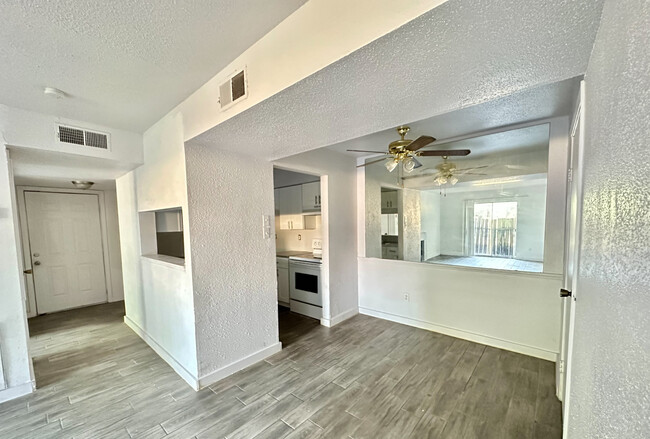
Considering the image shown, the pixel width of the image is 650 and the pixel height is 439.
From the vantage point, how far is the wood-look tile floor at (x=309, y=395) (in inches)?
70.7

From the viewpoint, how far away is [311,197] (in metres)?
3.99

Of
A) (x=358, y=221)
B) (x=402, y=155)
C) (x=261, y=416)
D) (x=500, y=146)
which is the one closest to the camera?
(x=261, y=416)

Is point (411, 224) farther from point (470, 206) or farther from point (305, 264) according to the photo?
point (305, 264)

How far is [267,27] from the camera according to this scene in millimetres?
1317

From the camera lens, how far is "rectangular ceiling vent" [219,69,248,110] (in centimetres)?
150

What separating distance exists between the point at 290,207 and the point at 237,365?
2.56 meters

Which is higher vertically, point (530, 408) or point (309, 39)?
point (309, 39)

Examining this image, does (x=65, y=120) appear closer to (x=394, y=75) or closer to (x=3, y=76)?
(x=3, y=76)

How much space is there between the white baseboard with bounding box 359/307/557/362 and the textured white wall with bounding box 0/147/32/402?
3.70 m

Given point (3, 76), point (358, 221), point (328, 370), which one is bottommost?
point (328, 370)

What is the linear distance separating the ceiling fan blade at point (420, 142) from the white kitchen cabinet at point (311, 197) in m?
1.81

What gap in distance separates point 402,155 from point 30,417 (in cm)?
373

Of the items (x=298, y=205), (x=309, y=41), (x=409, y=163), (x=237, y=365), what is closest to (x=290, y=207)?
(x=298, y=205)

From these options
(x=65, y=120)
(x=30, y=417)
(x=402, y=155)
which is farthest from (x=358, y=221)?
(x=30, y=417)
